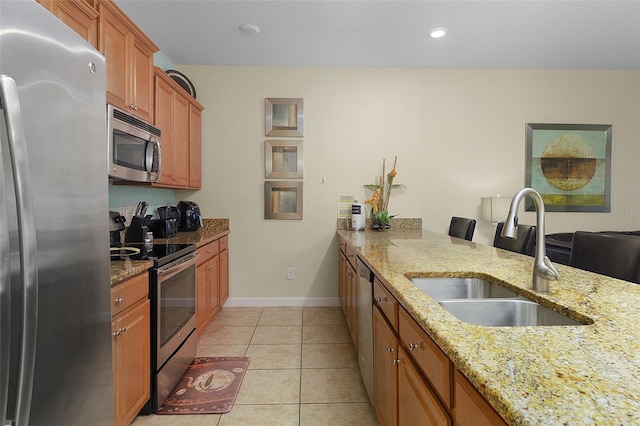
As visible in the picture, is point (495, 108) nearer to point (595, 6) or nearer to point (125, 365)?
point (595, 6)

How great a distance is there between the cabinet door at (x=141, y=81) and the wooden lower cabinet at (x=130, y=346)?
4.25 feet

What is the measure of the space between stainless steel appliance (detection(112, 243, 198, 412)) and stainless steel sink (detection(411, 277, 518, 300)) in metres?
1.31

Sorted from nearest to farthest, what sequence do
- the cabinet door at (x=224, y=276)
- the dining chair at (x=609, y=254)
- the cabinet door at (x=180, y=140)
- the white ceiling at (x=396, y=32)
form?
the dining chair at (x=609, y=254) < the white ceiling at (x=396, y=32) < the cabinet door at (x=180, y=140) < the cabinet door at (x=224, y=276)

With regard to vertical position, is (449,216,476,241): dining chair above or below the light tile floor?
above

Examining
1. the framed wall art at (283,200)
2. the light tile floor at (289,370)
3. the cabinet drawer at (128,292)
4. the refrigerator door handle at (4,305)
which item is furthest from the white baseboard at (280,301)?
the refrigerator door handle at (4,305)

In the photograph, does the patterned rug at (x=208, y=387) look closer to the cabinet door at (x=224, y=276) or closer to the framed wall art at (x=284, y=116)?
the cabinet door at (x=224, y=276)

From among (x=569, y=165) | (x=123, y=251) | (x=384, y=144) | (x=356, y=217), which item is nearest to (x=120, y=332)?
(x=123, y=251)

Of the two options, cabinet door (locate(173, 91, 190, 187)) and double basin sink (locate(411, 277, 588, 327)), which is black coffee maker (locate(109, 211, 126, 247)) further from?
double basin sink (locate(411, 277, 588, 327))

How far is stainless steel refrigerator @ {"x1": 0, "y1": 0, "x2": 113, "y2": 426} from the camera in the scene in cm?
73

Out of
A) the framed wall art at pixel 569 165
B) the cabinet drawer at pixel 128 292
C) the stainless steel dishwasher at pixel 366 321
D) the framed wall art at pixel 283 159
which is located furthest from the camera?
the framed wall art at pixel 569 165

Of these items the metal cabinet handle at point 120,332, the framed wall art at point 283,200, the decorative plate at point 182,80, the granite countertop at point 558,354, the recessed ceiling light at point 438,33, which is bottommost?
the metal cabinet handle at point 120,332

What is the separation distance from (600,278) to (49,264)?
190 centimetres

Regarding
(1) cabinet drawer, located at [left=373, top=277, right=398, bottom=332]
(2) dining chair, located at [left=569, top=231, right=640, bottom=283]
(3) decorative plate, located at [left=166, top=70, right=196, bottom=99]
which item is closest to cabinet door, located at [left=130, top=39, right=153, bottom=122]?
(3) decorative plate, located at [left=166, top=70, right=196, bottom=99]

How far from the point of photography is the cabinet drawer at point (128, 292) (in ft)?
4.44
